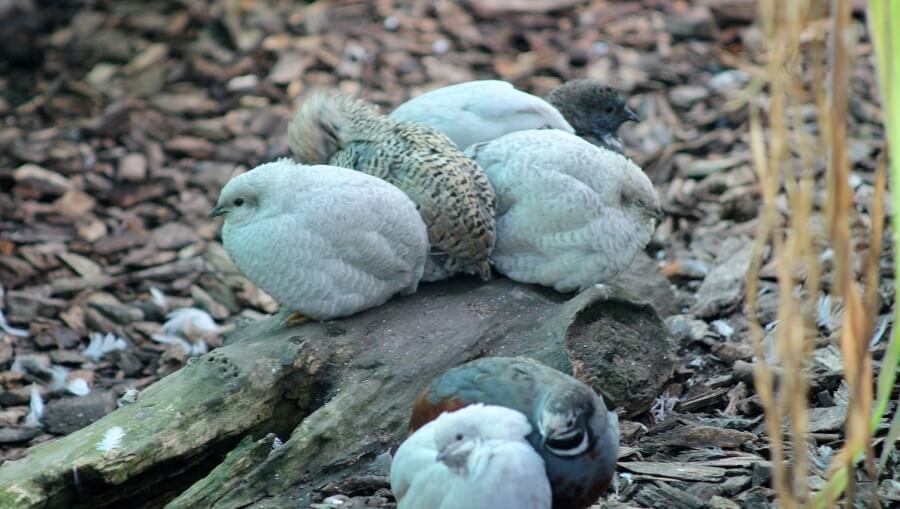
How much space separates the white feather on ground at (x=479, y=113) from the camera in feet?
13.9

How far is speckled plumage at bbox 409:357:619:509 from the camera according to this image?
2.63 meters

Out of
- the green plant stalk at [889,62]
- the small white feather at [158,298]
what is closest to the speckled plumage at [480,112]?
the small white feather at [158,298]

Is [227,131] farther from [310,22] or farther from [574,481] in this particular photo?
[574,481]

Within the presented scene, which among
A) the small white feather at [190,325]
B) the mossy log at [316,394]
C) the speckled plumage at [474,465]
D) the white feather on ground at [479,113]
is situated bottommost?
the small white feather at [190,325]

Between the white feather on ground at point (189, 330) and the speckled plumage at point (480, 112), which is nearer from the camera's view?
the speckled plumage at point (480, 112)

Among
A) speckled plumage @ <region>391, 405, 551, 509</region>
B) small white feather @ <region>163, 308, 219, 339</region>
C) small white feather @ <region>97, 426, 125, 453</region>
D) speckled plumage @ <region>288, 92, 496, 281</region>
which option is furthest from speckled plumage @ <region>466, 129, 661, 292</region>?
small white feather @ <region>163, 308, 219, 339</region>

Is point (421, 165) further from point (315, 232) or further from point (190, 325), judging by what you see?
point (190, 325)

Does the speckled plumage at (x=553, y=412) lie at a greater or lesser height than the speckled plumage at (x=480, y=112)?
lesser

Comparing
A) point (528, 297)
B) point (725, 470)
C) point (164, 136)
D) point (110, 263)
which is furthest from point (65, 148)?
point (725, 470)

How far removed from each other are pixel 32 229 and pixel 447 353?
9.19 ft

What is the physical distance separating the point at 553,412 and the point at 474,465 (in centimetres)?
23

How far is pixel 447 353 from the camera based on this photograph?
11.5 feet

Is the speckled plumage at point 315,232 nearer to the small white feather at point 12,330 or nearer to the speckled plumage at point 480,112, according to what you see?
the speckled plumage at point 480,112

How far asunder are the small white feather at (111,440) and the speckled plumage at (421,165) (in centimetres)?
119
